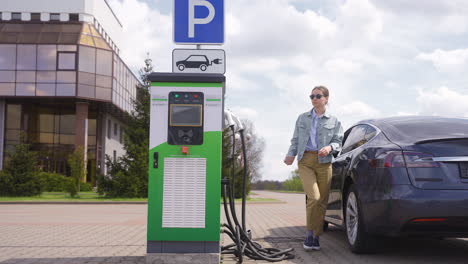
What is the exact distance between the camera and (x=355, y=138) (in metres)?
7.02

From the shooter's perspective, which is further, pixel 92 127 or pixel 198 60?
pixel 92 127

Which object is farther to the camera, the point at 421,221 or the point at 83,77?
the point at 83,77

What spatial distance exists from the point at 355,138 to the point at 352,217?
1192 mm

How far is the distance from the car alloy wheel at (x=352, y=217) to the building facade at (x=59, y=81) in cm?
3163

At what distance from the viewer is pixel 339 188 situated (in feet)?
22.5

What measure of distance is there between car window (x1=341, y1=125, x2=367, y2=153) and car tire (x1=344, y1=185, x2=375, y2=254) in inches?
26.9

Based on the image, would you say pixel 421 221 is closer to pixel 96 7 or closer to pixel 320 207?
pixel 320 207

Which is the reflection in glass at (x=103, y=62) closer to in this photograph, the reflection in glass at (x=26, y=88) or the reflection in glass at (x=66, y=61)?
the reflection in glass at (x=66, y=61)

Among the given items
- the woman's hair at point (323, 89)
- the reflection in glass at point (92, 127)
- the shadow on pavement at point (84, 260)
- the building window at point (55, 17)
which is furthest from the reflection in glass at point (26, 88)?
the woman's hair at point (323, 89)

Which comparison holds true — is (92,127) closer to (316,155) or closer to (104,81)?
(104,81)

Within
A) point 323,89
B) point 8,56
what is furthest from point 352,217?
point 8,56

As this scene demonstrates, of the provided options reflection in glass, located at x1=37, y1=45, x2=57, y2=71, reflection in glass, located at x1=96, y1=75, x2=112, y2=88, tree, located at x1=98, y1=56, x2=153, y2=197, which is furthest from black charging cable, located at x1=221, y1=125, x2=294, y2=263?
reflection in glass, located at x1=96, y1=75, x2=112, y2=88

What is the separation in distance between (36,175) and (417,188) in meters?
25.2

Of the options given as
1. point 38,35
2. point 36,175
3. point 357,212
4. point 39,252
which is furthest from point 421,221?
point 38,35
